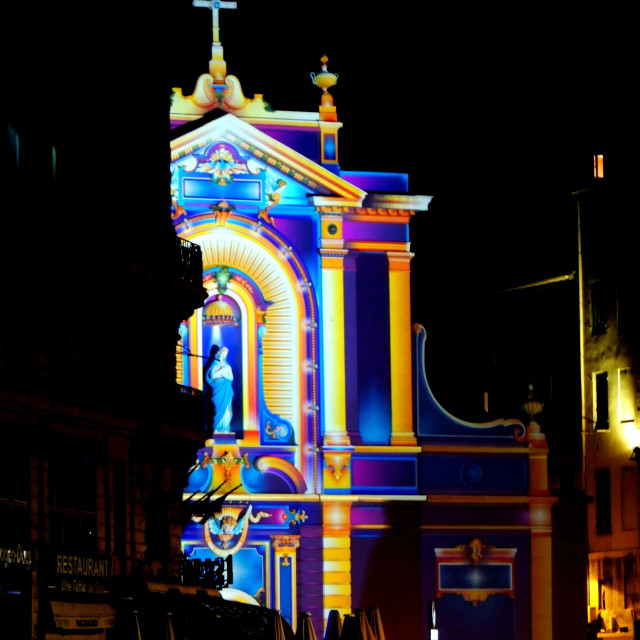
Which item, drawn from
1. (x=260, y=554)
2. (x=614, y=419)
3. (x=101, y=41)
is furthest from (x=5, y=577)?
(x=614, y=419)

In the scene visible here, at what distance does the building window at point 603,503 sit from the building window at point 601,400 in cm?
131

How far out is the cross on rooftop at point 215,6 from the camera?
155 ft

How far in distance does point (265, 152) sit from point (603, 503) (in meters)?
13.5

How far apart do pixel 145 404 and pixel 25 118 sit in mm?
6102

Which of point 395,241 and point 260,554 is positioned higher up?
point 395,241

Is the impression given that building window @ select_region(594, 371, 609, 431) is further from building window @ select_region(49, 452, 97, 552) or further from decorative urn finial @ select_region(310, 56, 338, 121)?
building window @ select_region(49, 452, 97, 552)

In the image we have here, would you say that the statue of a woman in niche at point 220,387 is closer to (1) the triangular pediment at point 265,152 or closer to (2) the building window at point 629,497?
(1) the triangular pediment at point 265,152

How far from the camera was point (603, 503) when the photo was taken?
53.2m

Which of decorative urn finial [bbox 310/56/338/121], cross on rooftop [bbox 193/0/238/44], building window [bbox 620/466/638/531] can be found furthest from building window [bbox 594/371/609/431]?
cross on rooftop [bbox 193/0/238/44]

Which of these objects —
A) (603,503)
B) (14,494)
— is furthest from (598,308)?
(14,494)

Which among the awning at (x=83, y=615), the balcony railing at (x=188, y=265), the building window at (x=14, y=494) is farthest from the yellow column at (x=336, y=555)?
the building window at (x=14, y=494)

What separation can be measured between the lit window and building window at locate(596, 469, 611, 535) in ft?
27.6

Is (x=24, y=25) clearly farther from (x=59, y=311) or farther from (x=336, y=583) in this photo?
(x=336, y=583)

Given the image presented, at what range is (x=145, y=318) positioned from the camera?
34.8 metres
